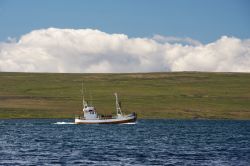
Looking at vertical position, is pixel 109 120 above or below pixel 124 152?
above

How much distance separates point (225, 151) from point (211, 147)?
700cm

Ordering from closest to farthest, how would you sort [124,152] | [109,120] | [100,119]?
1. [124,152]
2. [109,120]
3. [100,119]

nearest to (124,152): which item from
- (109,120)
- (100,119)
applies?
(109,120)

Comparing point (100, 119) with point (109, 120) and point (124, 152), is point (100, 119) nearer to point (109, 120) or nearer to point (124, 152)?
point (109, 120)

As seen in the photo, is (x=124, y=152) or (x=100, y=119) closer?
(x=124, y=152)

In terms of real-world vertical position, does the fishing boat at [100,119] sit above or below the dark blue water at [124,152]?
above

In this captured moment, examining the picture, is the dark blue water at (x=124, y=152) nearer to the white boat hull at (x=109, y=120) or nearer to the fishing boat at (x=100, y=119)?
the white boat hull at (x=109, y=120)

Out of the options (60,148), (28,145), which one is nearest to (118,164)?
(60,148)

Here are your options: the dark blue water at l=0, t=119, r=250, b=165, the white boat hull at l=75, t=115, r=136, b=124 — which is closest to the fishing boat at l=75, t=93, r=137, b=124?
the white boat hull at l=75, t=115, r=136, b=124

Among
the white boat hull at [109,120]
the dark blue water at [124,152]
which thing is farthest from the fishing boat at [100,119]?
the dark blue water at [124,152]

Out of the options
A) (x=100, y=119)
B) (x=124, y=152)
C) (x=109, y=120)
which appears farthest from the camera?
(x=100, y=119)

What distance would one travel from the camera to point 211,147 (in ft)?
317

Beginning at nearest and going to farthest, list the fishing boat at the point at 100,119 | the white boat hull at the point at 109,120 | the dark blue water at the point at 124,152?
1. the dark blue water at the point at 124,152
2. the white boat hull at the point at 109,120
3. the fishing boat at the point at 100,119

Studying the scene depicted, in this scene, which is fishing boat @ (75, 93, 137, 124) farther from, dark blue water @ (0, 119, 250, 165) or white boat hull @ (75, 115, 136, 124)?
dark blue water @ (0, 119, 250, 165)
